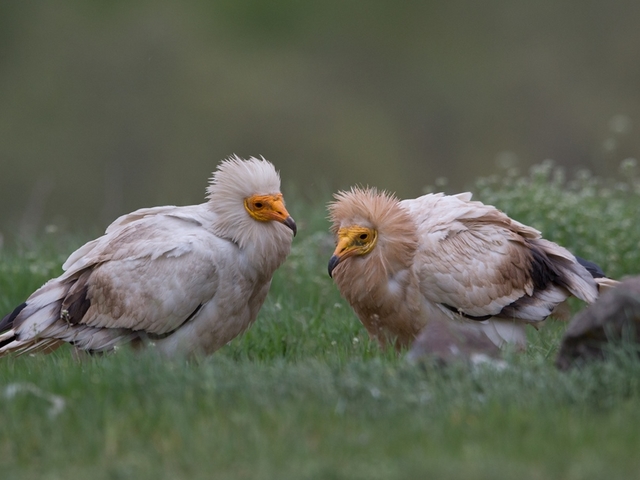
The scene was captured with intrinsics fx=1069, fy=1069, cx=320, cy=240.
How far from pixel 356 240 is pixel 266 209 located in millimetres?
622

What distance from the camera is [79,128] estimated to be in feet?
78.7

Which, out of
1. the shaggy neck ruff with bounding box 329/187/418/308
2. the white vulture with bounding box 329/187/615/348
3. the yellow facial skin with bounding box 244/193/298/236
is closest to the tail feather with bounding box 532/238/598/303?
the white vulture with bounding box 329/187/615/348

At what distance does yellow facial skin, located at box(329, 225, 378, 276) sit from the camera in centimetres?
688

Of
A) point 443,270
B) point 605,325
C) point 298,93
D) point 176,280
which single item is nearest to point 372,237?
point 443,270

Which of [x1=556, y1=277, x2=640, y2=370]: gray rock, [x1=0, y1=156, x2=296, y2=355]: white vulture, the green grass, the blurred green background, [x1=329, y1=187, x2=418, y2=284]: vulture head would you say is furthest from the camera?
the blurred green background

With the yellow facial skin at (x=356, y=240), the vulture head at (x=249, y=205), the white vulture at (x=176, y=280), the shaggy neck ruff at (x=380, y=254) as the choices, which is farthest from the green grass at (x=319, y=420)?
the vulture head at (x=249, y=205)

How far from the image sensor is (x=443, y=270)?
270 inches

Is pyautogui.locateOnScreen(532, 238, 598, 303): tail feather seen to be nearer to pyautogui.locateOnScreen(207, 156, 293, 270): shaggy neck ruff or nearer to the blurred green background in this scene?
pyautogui.locateOnScreen(207, 156, 293, 270): shaggy neck ruff

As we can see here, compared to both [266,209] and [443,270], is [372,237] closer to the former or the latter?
[443,270]

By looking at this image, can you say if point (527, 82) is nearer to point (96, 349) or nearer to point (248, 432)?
point (96, 349)

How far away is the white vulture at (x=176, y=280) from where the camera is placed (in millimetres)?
6723

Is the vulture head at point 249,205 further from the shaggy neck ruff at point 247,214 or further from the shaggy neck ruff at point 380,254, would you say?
the shaggy neck ruff at point 380,254

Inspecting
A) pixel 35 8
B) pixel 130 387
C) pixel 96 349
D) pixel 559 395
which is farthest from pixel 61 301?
pixel 35 8

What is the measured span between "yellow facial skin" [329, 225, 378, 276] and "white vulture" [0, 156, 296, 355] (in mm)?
339
